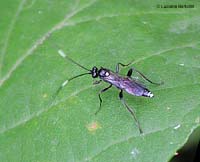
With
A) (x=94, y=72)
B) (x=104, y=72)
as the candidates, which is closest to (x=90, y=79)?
(x=94, y=72)

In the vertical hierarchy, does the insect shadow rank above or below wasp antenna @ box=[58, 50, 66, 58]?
below

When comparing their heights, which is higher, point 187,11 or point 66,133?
point 187,11

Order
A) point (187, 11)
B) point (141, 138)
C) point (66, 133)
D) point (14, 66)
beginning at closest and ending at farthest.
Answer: point (141, 138) → point (66, 133) → point (14, 66) → point (187, 11)

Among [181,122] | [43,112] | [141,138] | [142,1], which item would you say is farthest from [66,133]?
[142,1]

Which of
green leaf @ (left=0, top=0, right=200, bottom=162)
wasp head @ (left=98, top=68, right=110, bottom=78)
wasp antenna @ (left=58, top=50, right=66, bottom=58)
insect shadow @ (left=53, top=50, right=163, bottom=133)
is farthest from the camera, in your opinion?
wasp antenna @ (left=58, top=50, right=66, bottom=58)

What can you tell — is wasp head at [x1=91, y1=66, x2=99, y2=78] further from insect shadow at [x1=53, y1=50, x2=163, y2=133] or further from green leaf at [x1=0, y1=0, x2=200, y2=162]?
green leaf at [x1=0, y1=0, x2=200, y2=162]

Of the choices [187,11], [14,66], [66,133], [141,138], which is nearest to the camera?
[141,138]

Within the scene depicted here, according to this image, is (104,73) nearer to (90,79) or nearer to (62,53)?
(90,79)

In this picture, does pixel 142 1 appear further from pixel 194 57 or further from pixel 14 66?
pixel 14 66

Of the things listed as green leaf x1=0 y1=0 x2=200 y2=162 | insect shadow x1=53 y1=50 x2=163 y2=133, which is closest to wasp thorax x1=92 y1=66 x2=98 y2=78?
insect shadow x1=53 y1=50 x2=163 y2=133
